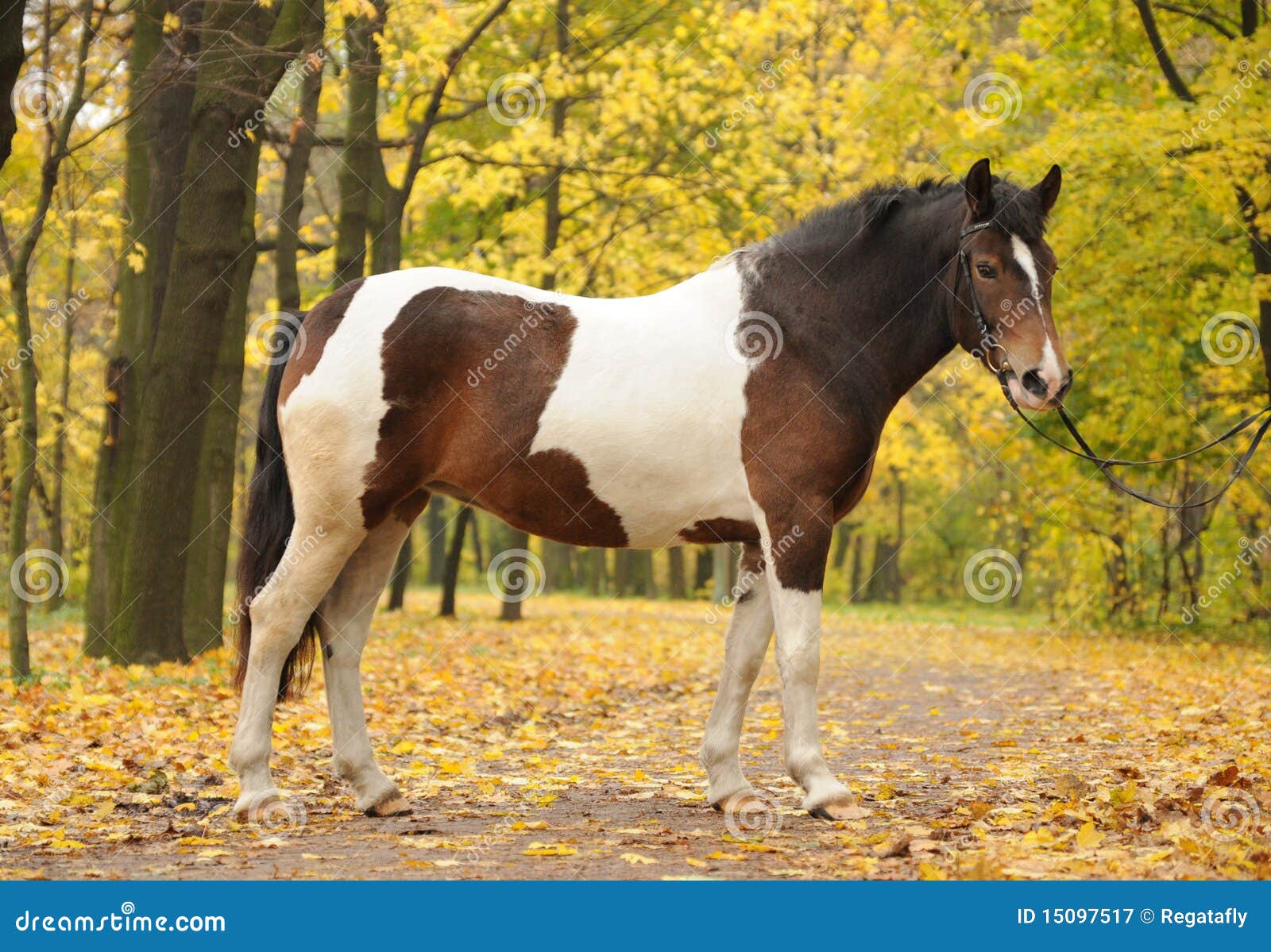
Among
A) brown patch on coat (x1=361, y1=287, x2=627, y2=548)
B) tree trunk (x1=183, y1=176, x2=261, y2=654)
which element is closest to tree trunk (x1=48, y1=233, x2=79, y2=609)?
tree trunk (x1=183, y1=176, x2=261, y2=654)

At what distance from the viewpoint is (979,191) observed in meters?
5.63

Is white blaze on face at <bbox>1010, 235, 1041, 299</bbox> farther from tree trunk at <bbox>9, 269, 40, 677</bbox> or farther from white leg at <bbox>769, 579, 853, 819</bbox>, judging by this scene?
tree trunk at <bbox>9, 269, 40, 677</bbox>

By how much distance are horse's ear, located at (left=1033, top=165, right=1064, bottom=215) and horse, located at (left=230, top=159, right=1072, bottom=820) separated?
0.01 meters

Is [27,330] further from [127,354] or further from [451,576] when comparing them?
[451,576]

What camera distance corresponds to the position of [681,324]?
5938mm

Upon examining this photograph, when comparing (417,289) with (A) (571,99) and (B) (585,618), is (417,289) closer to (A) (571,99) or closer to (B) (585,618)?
(A) (571,99)

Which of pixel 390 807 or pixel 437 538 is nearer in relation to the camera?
pixel 390 807

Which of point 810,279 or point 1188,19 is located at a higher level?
point 1188,19

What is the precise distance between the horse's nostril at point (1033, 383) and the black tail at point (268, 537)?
3388mm

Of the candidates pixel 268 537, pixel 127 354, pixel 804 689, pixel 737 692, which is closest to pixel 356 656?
pixel 268 537

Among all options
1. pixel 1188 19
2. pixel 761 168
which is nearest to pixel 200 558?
pixel 761 168

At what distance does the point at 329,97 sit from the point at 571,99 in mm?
3320

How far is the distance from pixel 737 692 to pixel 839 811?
0.79 meters

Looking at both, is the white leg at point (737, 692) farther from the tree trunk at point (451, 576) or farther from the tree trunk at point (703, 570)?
the tree trunk at point (703, 570)
